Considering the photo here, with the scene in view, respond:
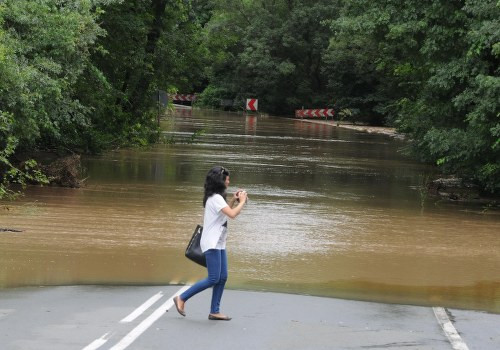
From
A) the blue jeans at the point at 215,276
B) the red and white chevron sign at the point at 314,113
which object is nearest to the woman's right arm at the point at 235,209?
the blue jeans at the point at 215,276

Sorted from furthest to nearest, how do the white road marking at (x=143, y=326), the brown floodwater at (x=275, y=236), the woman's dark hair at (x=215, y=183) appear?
the brown floodwater at (x=275, y=236) < the woman's dark hair at (x=215, y=183) < the white road marking at (x=143, y=326)

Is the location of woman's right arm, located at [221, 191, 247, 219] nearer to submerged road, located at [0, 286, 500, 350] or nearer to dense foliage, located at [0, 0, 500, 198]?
submerged road, located at [0, 286, 500, 350]

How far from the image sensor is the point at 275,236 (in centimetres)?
1539

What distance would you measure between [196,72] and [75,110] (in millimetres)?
21187

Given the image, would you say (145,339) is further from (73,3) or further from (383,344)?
(73,3)

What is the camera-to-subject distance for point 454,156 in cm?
2048

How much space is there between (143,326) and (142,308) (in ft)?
2.87

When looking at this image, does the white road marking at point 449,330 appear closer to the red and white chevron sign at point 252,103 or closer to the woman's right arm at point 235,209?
the woman's right arm at point 235,209

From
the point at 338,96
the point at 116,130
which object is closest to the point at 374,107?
the point at 338,96

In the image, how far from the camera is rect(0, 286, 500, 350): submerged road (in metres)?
8.20

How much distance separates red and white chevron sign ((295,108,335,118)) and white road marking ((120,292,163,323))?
6874 cm

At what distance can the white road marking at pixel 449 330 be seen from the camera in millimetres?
8359

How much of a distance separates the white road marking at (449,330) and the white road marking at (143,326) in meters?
2.78

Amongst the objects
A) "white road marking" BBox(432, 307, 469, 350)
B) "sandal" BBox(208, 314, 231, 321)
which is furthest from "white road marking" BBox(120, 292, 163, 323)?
"white road marking" BBox(432, 307, 469, 350)
